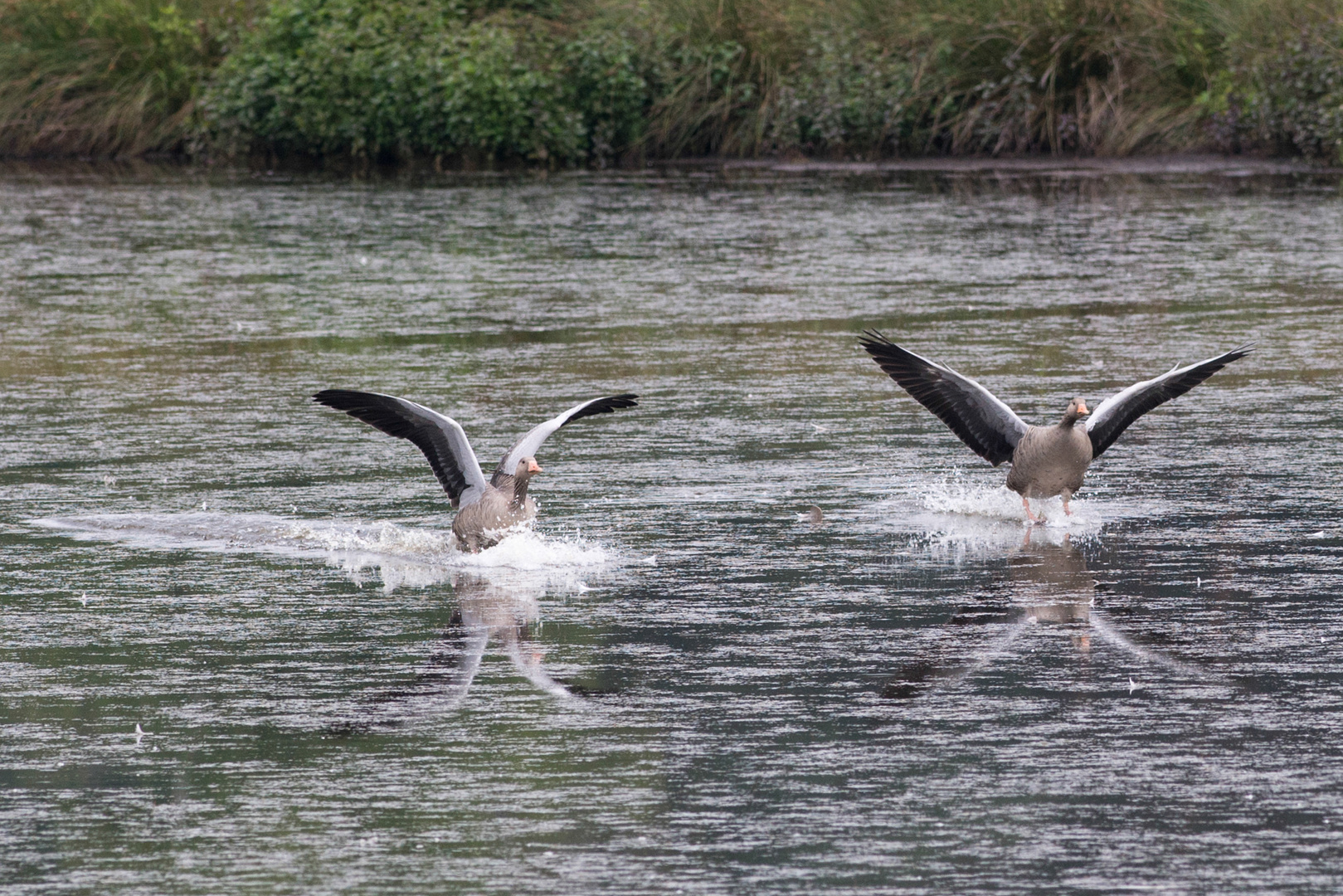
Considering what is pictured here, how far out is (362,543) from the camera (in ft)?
28.5

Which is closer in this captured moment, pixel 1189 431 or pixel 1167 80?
pixel 1189 431

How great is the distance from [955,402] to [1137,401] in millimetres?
757

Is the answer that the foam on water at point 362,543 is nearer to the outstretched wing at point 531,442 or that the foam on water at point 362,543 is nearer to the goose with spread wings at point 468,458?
the goose with spread wings at point 468,458

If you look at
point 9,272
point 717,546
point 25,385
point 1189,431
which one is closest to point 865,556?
point 717,546

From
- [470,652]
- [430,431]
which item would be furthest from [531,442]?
[470,652]

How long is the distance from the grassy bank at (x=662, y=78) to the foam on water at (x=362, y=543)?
1892cm

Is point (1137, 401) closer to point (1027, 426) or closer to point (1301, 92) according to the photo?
point (1027, 426)

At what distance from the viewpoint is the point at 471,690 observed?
21.5 feet

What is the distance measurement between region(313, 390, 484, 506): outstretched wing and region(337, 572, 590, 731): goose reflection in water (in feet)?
1.48

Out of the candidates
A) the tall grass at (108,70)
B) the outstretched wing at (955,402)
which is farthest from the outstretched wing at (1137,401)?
the tall grass at (108,70)

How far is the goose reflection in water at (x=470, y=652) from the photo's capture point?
636 cm

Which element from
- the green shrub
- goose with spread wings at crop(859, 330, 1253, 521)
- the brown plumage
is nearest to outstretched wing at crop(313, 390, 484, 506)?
the brown plumage

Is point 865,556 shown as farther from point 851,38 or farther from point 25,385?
point 851,38

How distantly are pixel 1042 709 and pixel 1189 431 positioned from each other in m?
5.15
